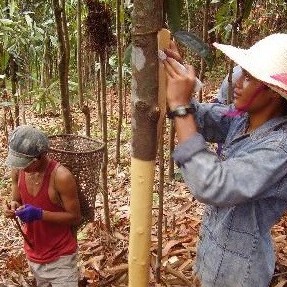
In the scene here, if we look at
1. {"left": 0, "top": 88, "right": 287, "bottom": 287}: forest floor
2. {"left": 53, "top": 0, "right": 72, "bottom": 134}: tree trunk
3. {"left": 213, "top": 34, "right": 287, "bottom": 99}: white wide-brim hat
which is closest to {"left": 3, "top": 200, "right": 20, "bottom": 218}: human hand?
{"left": 53, "top": 0, "right": 72, "bottom": 134}: tree trunk

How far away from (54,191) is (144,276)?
1329 millimetres

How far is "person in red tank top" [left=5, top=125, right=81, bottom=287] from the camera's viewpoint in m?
2.47

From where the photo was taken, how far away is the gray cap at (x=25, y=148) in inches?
96.3

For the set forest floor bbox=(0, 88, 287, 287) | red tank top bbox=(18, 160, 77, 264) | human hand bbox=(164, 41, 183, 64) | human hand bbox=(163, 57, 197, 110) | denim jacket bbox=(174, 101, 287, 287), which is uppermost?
human hand bbox=(164, 41, 183, 64)

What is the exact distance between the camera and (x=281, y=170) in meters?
1.32

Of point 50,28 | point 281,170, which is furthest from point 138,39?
point 50,28

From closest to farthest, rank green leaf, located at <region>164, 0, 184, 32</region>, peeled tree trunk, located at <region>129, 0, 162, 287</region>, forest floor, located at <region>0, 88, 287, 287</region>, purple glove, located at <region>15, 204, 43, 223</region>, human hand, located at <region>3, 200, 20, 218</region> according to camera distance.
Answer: peeled tree trunk, located at <region>129, 0, 162, 287</region> → green leaf, located at <region>164, 0, 184, 32</region> → purple glove, located at <region>15, 204, 43, 223</region> → human hand, located at <region>3, 200, 20, 218</region> → forest floor, located at <region>0, 88, 287, 287</region>

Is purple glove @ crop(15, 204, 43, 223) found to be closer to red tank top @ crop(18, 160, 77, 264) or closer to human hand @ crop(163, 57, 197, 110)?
red tank top @ crop(18, 160, 77, 264)

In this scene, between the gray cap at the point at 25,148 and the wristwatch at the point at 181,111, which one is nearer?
the wristwatch at the point at 181,111

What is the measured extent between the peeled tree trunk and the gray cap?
4.26ft

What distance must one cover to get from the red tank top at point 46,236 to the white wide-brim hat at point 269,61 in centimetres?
149

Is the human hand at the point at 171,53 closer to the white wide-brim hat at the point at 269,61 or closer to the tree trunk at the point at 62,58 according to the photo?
the white wide-brim hat at the point at 269,61

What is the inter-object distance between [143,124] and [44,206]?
154cm

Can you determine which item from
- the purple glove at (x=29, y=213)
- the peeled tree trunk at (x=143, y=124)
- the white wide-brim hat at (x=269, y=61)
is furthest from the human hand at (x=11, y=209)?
the white wide-brim hat at (x=269, y=61)
